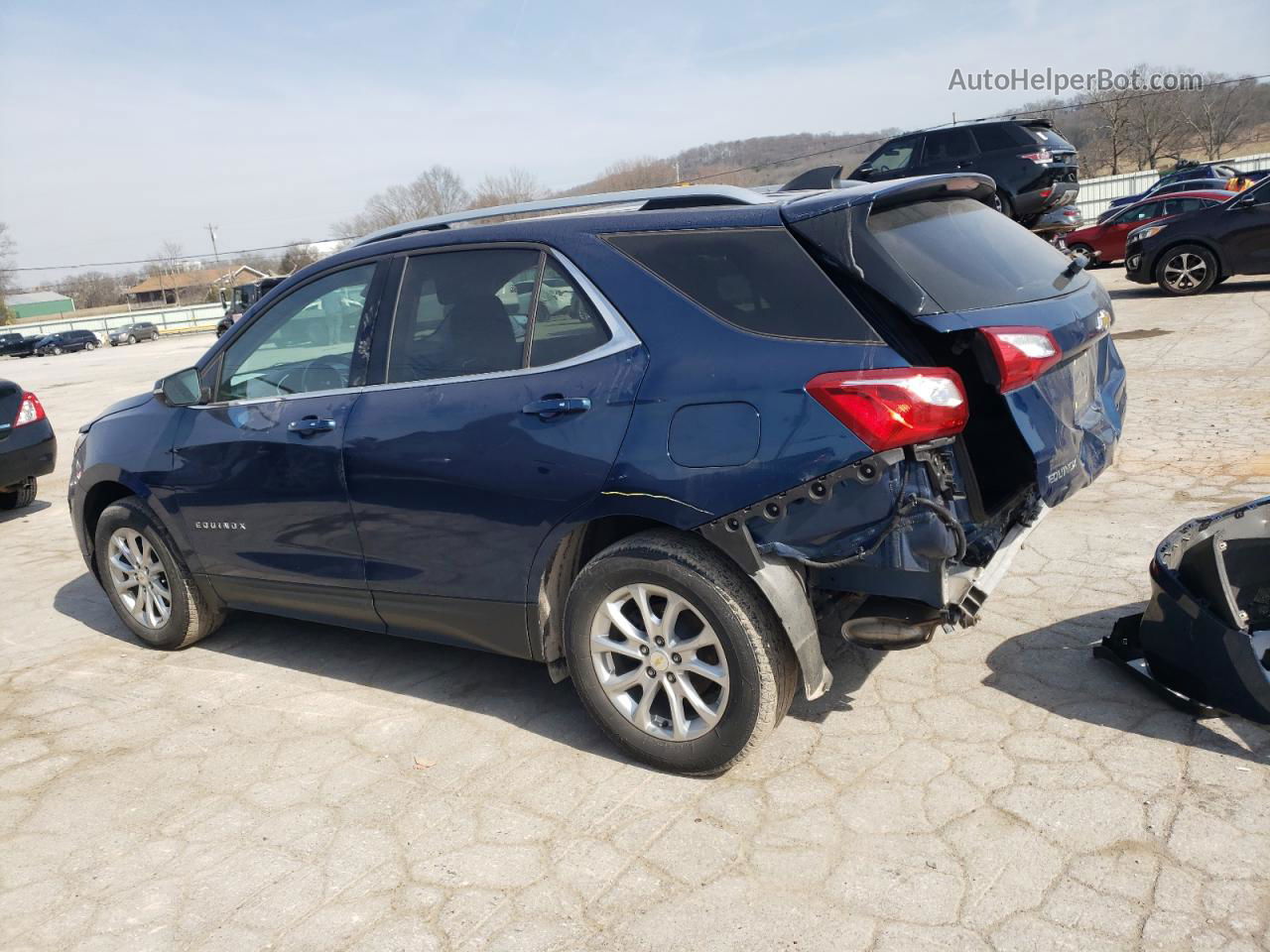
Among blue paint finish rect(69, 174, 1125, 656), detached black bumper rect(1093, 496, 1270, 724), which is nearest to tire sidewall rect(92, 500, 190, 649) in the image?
blue paint finish rect(69, 174, 1125, 656)

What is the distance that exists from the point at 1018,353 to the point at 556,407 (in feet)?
4.72

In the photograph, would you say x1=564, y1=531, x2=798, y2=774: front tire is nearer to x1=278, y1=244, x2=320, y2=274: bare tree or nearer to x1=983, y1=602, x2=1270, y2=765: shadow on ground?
x1=983, y1=602, x2=1270, y2=765: shadow on ground

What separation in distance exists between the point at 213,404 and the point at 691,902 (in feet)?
9.76

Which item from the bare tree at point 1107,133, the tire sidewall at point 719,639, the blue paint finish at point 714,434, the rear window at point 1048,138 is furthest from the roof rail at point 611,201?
the bare tree at point 1107,133

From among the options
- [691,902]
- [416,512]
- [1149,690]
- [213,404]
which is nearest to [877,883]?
[691,902]

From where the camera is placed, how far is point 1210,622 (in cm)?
308

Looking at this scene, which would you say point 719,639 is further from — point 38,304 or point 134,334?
point 38,304

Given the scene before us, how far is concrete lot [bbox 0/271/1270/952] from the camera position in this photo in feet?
8.52

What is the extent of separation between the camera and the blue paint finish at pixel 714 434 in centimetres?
294

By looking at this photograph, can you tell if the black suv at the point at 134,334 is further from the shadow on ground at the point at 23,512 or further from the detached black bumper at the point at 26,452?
the detached black bumper at the point at 26,452

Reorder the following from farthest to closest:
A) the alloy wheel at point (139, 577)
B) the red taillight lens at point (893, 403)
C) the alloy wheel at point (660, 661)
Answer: the alloy wheel at point (139, 577), the alloy wheel at point (660, 661), the red taillight lens at point (893, 403)

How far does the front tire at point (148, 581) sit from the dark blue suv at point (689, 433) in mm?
870

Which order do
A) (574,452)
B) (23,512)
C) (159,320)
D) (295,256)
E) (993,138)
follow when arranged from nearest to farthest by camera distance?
(574,452) < (23,512) < (993,138) < (159,320) < (295,256)

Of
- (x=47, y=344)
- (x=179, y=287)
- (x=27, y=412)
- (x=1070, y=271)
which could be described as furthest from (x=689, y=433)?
(x=179, y=287)
